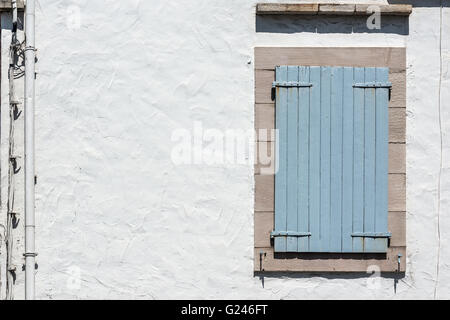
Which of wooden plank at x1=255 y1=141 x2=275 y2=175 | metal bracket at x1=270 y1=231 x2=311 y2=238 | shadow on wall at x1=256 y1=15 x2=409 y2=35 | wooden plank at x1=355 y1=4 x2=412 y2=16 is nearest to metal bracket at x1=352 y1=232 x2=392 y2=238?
metal bracket at x1=270 y1=231 x2=311 y2=238

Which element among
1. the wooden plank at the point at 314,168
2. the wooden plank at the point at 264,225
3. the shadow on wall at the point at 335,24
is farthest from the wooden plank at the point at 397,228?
the shadow on wall at the point at 335,24

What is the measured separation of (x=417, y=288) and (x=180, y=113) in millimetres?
2368

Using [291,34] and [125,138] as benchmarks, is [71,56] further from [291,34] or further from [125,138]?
[291,34]

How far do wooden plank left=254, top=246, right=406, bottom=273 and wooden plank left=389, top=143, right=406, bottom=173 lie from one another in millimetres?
623

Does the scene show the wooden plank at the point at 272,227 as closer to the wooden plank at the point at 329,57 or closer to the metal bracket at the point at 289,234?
the metal bracket at the point at 289,234

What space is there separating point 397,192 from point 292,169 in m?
0.86

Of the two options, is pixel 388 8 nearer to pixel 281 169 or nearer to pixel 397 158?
pixel 397 158

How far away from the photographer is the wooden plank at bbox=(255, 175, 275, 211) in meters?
7.18

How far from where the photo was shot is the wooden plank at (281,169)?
7160 millimetres

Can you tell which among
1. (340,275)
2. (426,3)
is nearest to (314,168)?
(340,275)

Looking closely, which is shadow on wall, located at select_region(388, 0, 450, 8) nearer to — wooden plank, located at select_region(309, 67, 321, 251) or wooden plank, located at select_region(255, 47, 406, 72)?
wooden plank, located at select_region(255, 47, 406, 72)

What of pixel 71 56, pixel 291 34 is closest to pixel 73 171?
pixel 71 56

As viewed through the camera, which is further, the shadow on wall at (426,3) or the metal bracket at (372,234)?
the shadow on wall at (426,3)

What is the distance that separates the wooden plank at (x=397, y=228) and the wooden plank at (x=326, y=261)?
5cm
